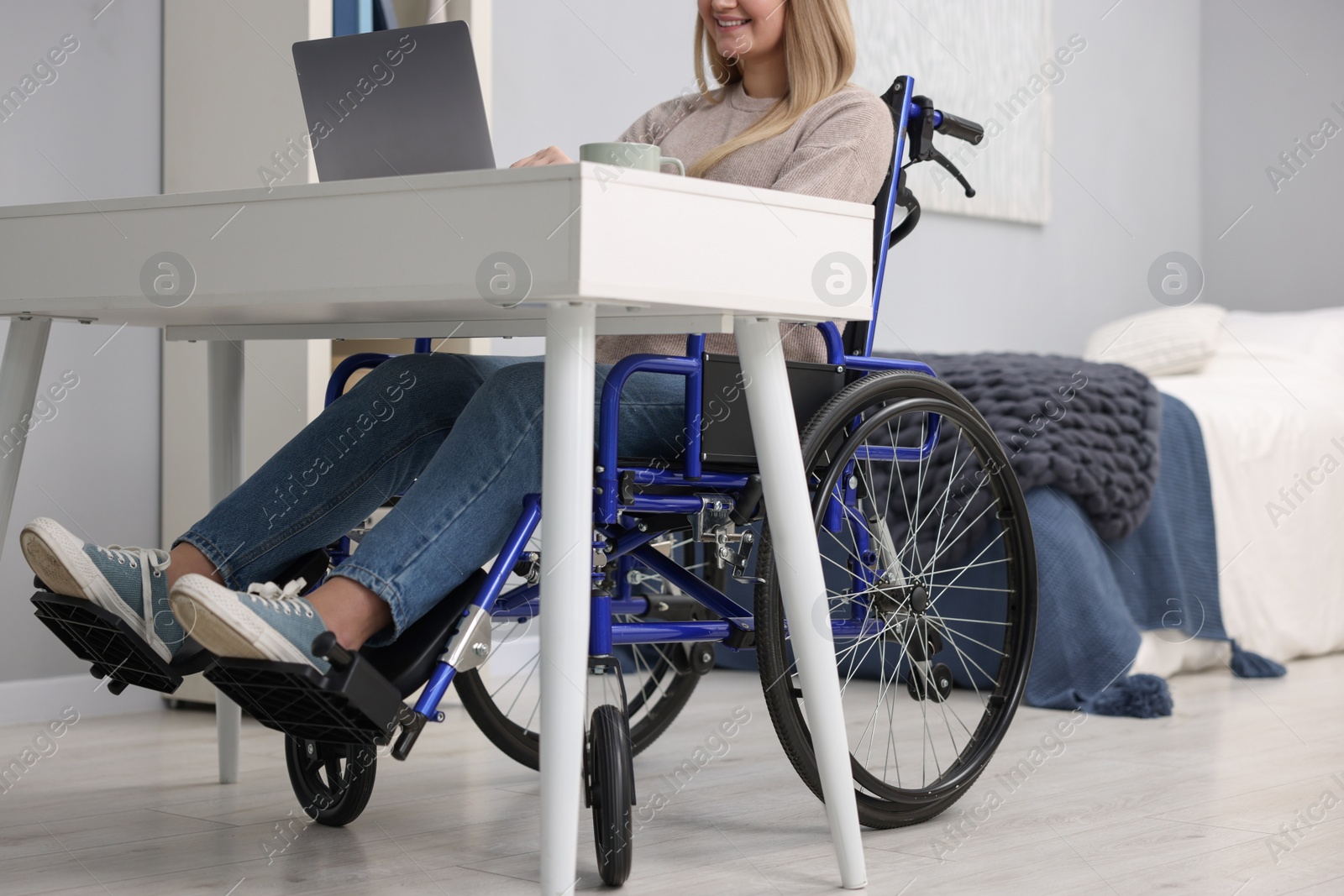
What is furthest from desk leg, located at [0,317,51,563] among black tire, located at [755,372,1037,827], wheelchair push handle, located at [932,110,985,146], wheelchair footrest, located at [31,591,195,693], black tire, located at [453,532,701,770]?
wheelchair push handle, located at [932,110,985,146]

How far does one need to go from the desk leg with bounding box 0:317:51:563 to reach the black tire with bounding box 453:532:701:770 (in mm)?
497

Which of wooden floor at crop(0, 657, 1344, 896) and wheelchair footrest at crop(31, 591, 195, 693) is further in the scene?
wooden floor at crop(0, 657, 1344, 896)

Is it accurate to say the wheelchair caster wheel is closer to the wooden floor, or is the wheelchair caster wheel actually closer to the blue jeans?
the wooden floor

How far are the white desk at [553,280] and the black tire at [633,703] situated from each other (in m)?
0.37

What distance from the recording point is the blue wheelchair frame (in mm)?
1276

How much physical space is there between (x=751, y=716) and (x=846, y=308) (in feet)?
4.06

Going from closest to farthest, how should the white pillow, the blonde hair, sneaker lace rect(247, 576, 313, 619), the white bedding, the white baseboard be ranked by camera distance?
sneaker lace rect(247, 576, 313, 619), the blonde hair, the white baseboard, the white bedding, the white pillow

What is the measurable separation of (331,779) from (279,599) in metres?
0.44

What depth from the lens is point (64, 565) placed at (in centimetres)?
122

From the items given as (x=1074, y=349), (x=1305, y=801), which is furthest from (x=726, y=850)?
(x=1074, y=349)

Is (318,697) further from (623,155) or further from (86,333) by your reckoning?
(86,333)

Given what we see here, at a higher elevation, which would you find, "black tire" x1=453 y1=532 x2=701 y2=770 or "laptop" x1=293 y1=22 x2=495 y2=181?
"laptop" x1=293 y1=22 x2=495 y2=181

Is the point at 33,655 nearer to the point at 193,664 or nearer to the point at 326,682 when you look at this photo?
the point at 193,664

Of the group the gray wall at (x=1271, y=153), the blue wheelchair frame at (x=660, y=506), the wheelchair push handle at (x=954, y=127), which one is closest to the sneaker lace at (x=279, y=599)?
the blue wheelchair frame at (x=660, y=506)
